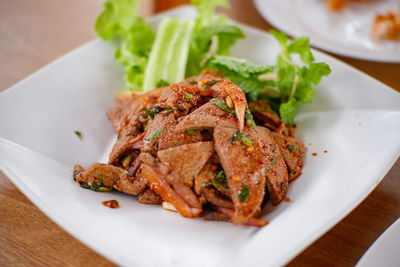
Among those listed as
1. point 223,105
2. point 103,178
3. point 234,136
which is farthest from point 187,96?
point 103,178

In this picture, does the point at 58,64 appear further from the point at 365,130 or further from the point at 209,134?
the point at 365,130

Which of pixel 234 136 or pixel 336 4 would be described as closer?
pixel 234 136

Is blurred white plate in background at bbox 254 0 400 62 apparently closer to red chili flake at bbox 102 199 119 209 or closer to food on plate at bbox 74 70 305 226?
food on plate at bbox 74 70 305 226

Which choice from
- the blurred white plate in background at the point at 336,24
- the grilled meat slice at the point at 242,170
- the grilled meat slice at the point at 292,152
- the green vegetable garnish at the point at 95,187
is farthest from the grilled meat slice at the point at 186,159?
the blurred white plate in background at the point at 336,24

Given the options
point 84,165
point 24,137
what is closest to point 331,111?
point 84,165

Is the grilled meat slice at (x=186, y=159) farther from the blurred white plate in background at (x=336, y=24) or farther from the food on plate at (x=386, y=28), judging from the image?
the food on plate at (x=386, y=28)

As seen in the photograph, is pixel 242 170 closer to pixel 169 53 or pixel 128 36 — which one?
pixel 169 53
